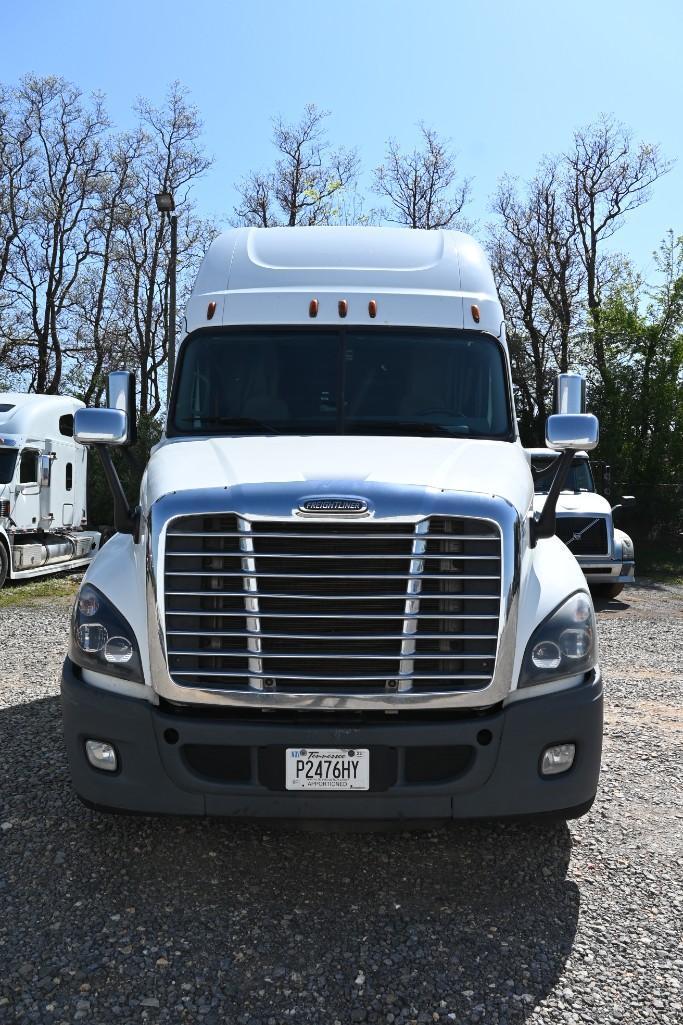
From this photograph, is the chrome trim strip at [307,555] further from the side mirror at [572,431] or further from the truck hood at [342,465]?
the side mirror at [572,431]

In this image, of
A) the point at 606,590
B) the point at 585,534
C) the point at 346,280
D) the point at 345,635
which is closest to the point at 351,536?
the point at 345,635

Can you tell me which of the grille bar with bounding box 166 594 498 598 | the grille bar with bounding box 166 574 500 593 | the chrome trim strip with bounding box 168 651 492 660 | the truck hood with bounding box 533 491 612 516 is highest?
the grille bar with bounding box 166 574 500 593

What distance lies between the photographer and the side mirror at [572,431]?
4.39 meters

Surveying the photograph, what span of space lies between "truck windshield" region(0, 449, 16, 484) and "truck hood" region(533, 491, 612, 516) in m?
8.44

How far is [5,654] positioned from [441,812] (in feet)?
21.1

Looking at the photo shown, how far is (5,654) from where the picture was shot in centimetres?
864

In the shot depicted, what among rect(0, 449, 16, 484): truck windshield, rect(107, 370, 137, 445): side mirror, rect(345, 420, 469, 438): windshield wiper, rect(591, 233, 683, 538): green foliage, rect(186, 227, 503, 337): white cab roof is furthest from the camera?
rect(591, 233, 683, 538): green foliage

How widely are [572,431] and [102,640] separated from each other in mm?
2505

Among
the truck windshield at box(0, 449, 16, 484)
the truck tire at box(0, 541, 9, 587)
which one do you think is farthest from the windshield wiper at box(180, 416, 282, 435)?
the truck windshield at box(0, 449, 16, 484)

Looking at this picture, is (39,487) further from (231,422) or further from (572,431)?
(572,431)

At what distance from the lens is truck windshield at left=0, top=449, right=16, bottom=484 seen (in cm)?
1420

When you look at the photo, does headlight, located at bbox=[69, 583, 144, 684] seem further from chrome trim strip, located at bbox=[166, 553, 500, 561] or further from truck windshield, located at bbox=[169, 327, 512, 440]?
truck windshield, located at bbox=[169, 327, 512, 440]

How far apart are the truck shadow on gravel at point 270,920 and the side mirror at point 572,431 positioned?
1.92 m

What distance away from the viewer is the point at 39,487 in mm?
14969
